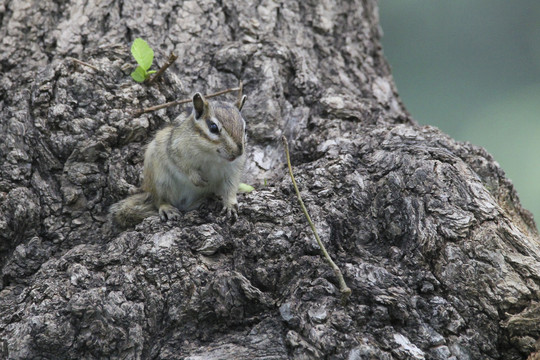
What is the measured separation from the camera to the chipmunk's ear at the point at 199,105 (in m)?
3.75

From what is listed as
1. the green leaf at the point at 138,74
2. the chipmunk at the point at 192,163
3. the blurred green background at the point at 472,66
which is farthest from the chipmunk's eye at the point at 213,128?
the blurred green background at the point at 472,66

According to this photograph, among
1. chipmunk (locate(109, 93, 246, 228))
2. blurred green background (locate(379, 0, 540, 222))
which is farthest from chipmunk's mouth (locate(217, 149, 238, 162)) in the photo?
blurred green background (locate(379, 0, 540, 222))

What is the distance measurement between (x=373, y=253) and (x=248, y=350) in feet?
2.71

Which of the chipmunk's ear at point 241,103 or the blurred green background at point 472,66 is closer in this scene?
the chipmunk's ear at point 241,103

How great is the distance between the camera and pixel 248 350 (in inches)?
111

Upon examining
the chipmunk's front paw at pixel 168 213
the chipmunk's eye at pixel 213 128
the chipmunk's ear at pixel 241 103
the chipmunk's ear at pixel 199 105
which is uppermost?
the chipmunk's ear at pixel 241 103

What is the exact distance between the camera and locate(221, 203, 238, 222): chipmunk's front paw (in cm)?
331

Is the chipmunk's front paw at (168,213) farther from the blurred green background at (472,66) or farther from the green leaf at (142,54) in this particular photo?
the blurred green background at (472,66)

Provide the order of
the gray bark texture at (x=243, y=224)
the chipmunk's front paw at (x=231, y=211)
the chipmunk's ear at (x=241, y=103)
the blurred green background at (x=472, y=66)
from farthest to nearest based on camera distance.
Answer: the blurred green background at (x=472, y=66) < the chipmunk's ear at (x=241, y=103) < the chipmunk's front paw at (x=231, y=211) < the gray bark texture at (x=243, y=224)

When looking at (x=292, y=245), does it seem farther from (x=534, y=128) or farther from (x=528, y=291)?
(x=534, y=128)

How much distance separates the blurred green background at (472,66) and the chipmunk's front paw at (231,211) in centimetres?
354

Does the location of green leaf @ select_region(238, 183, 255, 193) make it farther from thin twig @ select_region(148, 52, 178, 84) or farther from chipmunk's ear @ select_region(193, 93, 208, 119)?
thin twig @ select_region(148, 52, 178, 84)

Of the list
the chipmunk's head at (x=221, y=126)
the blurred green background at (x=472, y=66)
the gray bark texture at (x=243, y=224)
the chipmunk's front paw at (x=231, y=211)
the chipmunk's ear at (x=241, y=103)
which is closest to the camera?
the gray bark texture at (x=243, y=224)

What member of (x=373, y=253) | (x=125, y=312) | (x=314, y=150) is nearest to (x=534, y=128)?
(x=314, y=150)
